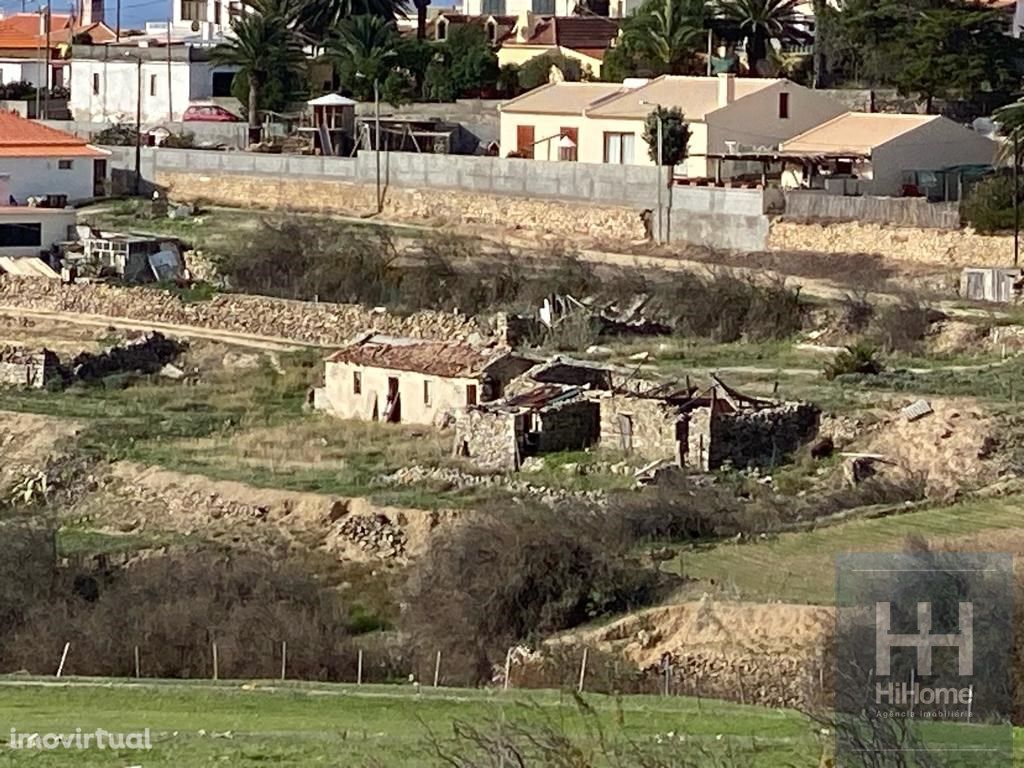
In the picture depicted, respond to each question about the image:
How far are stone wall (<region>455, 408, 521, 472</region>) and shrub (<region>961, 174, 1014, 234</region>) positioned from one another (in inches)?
547

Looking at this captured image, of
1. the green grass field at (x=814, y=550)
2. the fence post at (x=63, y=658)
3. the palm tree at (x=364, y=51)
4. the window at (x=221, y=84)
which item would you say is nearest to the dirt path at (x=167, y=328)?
the green grass field at (x=814, y=550)

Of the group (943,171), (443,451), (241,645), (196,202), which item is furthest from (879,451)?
→ (196,202)

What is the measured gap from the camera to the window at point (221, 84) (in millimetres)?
76812

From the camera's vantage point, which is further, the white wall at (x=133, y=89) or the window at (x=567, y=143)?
the white wall at (x=133, y=89)

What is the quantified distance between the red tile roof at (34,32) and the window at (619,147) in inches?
1288

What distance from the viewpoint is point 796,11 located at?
74812 millimetres

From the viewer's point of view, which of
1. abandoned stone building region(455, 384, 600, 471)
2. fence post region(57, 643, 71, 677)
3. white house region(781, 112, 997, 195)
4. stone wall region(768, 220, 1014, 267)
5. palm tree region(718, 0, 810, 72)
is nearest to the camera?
fence post region(57, 643, 71, 677)

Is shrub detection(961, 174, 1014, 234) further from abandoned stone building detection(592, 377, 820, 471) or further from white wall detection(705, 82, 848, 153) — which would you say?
abandoned stone building detection(592, 377, 820, 471)

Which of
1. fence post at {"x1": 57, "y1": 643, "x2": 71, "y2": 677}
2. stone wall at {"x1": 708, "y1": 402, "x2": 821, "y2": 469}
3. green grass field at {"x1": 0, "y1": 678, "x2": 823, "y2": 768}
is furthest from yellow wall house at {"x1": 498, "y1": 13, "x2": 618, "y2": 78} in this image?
green grass field at {"x1": 0, "y1": 678, "x2": 823, "y2": 768}

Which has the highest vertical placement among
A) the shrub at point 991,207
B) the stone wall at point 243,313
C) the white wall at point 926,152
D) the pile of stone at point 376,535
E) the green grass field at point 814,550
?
the white wall at point 926,152

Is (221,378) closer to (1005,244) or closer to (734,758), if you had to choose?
(1005,244)

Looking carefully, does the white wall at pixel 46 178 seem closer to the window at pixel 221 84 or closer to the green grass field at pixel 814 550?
the window at pixel 221 84

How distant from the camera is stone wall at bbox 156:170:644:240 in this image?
175ft

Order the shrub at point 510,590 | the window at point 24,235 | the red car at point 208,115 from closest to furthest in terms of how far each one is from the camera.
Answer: the shrub at point 510,590 < the window at point 24,235 < the red car at point 208,115
